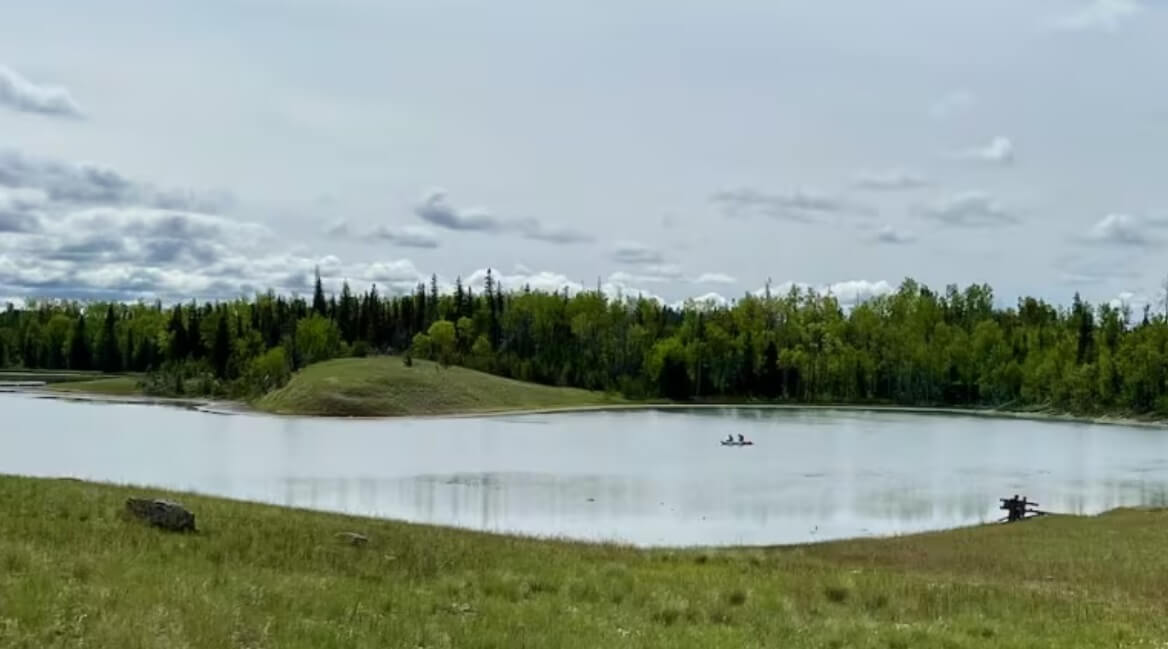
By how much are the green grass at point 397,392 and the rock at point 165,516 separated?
106981mm

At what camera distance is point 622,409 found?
146750 millimetres

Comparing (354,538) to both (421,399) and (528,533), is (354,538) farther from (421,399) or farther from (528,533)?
(421,399)

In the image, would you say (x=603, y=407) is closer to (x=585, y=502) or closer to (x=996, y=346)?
(x=996, y=346)

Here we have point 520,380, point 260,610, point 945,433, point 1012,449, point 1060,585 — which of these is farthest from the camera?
point 520,380

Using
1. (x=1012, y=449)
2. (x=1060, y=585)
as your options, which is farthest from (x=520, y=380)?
(x=1060, y=585)

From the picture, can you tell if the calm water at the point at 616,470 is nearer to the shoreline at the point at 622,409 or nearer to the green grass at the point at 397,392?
the green grass at the point at 397,392

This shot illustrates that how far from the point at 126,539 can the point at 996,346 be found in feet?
572

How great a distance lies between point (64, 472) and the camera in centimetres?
4731

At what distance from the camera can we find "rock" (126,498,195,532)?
57.9 ft

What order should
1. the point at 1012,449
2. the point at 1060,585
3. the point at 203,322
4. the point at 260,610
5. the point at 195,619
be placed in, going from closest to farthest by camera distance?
the point at 195,619 → the point at 260,610 → the point at 1060,585 → the point at 1012,449 → the point at 203,322

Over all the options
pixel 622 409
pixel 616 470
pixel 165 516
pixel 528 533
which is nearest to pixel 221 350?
pixel 622 409

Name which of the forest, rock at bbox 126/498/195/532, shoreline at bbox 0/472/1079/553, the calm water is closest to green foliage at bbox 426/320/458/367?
the forest

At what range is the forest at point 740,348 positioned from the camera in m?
160

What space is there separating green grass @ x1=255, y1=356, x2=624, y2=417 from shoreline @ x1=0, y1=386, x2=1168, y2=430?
2.13 meters
